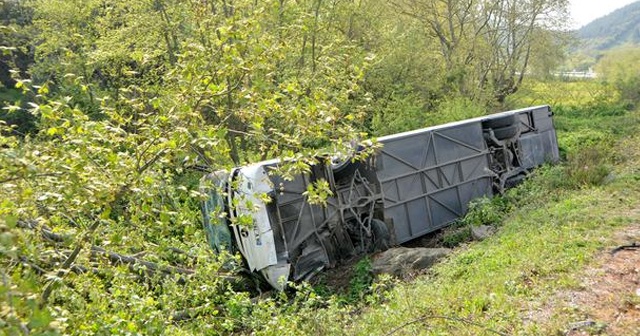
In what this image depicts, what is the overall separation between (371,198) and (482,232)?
91.0 inches

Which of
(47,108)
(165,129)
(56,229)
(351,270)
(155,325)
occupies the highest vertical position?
(47,108)

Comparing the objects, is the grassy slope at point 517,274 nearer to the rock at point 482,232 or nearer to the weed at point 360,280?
the rock at point 482,232

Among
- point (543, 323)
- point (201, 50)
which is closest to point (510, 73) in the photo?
point (543, 323)

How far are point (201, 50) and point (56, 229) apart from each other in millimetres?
1751

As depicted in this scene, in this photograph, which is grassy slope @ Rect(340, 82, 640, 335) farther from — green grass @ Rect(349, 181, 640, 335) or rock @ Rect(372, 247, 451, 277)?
rock @ Rect(372, 247, 451, 277)

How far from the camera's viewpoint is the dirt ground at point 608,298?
16.9 feet

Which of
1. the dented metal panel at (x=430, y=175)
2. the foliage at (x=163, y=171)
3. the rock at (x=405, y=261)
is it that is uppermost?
the foliage at (x=163, y=171)

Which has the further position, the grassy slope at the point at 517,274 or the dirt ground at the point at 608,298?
the grassy slope at the point at 517,274

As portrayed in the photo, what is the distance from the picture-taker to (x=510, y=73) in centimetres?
2655

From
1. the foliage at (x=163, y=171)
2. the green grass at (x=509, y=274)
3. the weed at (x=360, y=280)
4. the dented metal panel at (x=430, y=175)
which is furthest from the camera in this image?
the dented metal panel at (x=430, y=175)

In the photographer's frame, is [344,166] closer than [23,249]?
No

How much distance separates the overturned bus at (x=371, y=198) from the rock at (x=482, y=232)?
131 cm

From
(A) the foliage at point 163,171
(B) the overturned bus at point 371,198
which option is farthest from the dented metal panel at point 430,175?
(A) the foliage at point 163,171

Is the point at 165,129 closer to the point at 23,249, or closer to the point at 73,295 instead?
the point at 23,249
